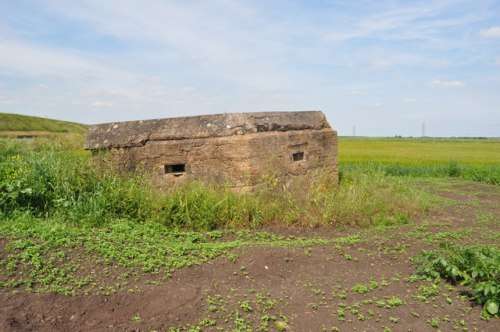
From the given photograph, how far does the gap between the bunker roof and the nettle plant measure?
2985 mm

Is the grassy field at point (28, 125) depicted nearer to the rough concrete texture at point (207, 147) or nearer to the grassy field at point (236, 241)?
the rough concrete texture at point (207, 147)

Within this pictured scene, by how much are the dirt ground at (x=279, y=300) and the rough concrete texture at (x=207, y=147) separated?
6.37ft

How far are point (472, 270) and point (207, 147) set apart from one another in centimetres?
367

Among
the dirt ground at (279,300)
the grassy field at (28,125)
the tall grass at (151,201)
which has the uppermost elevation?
the grassy field at (28,125)

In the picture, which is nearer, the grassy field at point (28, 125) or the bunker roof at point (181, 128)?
the bunker roof at point (181, 128)

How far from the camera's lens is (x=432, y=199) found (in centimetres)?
807

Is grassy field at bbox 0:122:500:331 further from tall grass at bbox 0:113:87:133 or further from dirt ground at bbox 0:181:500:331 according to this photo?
tall grass at bbox 0:113:87:133

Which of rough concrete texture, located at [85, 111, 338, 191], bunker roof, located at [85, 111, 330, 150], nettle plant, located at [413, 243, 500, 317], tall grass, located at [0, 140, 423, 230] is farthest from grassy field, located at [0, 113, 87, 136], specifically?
nettle plant, located at [413, 243, 500, 317]

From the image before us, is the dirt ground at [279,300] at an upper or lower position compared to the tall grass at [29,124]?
lower

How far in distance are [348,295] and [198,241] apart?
1868mm

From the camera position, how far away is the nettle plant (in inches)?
136

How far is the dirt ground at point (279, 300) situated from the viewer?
315 centimetres

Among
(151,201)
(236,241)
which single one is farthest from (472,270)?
(151,201)

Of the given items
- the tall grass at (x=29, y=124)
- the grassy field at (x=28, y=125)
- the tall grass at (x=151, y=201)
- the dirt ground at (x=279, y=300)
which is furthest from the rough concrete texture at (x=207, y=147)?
the tall grass at (x=29, y=124)
